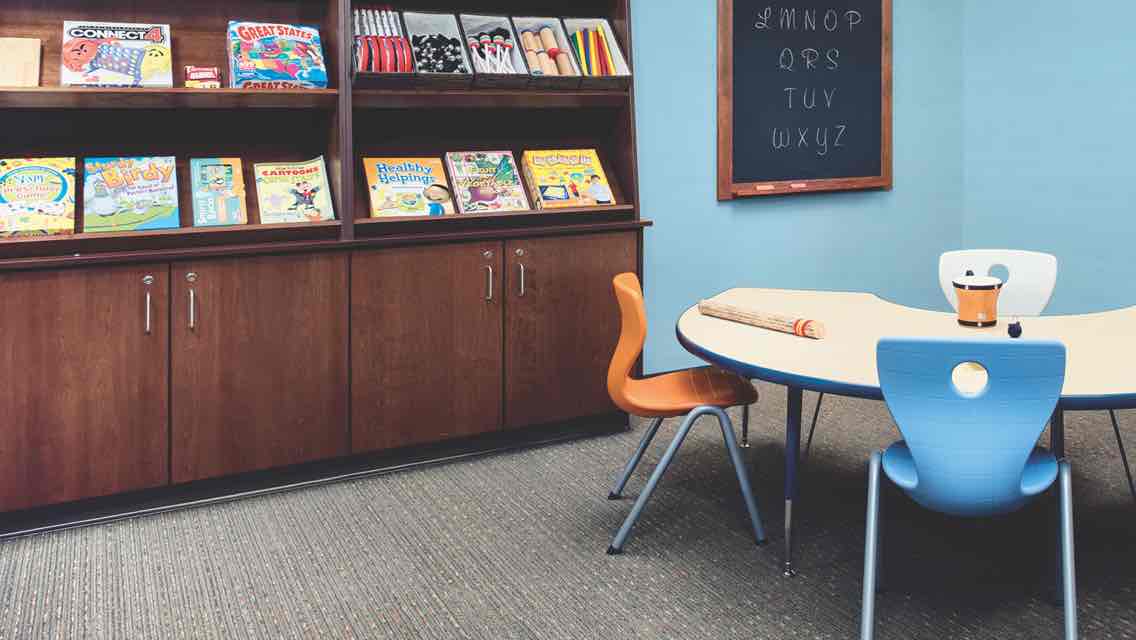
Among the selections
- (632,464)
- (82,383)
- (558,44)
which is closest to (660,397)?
(632,464)

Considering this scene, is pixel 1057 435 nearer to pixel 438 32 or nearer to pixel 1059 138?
pixel 438 32

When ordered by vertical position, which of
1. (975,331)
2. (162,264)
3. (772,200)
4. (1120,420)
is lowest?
(1120,420)

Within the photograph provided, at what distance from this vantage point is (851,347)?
240 centimetres

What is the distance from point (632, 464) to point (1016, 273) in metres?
1.51

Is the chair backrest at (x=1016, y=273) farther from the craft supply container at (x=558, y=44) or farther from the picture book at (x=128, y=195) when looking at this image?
the picture book at (x=128, y=195)

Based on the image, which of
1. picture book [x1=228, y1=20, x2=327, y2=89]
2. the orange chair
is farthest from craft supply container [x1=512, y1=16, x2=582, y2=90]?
the orange chair

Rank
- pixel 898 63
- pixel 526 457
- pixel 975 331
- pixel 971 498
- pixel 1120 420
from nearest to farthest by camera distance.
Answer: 1. pixel 971 498
2. pixel 975 331
3. pixel 526 457
4. pixel 1120 420
5. pixel 898 63

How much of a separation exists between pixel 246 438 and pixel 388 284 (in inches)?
28.7

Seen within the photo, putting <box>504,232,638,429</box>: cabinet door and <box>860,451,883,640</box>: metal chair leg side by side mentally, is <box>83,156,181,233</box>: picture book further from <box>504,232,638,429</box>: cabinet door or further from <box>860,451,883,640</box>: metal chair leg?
<box>860,451,883,640</box>: metal chair leg

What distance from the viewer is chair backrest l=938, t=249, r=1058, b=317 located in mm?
3213

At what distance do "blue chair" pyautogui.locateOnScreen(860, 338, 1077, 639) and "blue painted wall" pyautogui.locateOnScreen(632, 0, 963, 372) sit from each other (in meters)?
2.65

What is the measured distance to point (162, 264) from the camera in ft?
9.87

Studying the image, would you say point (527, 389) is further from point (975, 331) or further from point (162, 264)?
point (975, 331)

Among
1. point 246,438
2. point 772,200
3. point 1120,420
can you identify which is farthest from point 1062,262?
point 246,438
